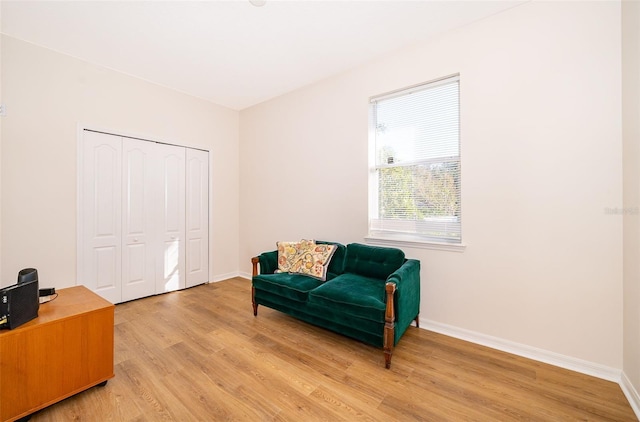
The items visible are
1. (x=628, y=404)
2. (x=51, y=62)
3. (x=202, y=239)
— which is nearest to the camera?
(x=628, y=404)

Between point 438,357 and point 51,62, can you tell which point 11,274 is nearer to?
point 51,62

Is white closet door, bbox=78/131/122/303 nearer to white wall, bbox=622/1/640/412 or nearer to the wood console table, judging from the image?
the wood console table

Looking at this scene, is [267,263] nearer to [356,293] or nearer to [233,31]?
[356,293]

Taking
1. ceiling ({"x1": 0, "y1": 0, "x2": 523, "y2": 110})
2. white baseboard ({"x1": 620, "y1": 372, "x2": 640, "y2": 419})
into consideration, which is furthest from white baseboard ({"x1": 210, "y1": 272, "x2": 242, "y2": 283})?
white baseboard ({"x1": 620, "y1": 372, "x2": 640, "y2": 419})

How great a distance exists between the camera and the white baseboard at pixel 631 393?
1.64 metres

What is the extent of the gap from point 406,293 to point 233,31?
3.00 metres

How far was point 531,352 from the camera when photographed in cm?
222

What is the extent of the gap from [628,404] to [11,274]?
527cm

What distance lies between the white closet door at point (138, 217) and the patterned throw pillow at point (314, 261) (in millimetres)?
2180

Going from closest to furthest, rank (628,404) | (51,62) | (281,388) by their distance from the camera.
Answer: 1. (628,404)
2. (281,388)
3. (51,62)

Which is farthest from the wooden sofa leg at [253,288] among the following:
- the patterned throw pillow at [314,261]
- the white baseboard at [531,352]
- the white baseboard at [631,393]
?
the white baseboard at [631,393]

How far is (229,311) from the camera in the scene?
323cm

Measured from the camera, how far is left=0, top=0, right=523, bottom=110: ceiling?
2.33m

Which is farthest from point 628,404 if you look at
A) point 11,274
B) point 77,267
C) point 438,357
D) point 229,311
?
point 11,274
